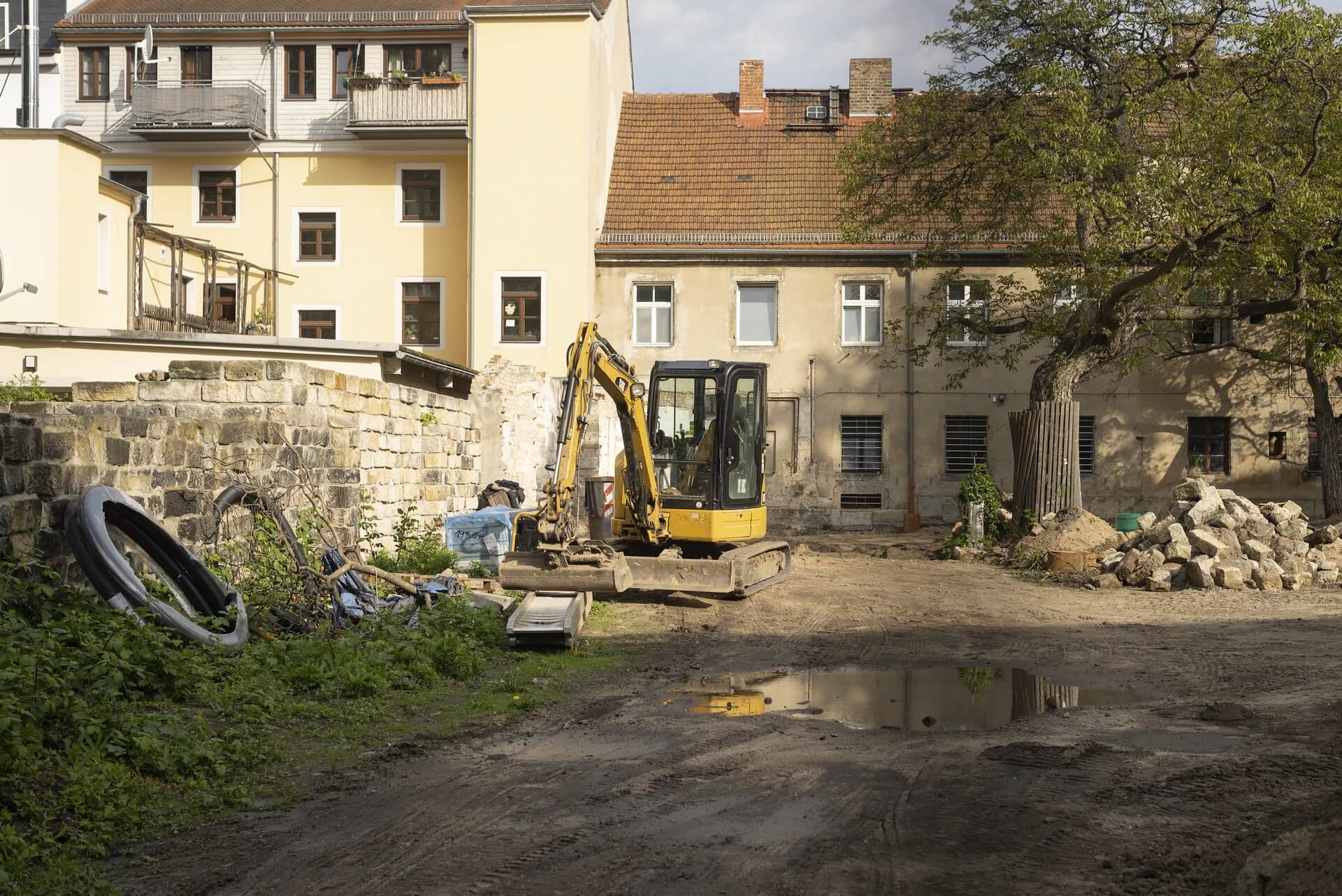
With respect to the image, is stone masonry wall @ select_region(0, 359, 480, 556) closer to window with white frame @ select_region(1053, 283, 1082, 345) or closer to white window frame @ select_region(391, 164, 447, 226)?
window with white frame @ select_region(1053, 283, 1082, 345)

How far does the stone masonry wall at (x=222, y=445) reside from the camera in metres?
8.63

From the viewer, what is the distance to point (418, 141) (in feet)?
103

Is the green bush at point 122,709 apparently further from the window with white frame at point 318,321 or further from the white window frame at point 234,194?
the white window frame at point 234,194

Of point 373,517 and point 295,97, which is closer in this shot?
point 373,517

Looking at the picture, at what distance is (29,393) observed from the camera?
16547 mm

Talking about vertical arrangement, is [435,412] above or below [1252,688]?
above

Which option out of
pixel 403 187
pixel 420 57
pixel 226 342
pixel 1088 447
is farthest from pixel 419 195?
pixel 1088 447

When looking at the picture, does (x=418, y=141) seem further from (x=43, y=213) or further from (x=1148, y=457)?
(x=1148, y=457)

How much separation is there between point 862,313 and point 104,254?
1645 cm

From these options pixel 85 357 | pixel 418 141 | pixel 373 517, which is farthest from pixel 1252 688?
pixel 418 141

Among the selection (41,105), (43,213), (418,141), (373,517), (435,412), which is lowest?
(373,517)

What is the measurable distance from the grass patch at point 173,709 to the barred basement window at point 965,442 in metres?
19.7

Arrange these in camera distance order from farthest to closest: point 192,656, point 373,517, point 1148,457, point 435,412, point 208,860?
point 1148,457 → point 435,412 → point 373,517 → point 192,656 → point 208,860

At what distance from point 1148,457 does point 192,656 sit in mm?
25144
